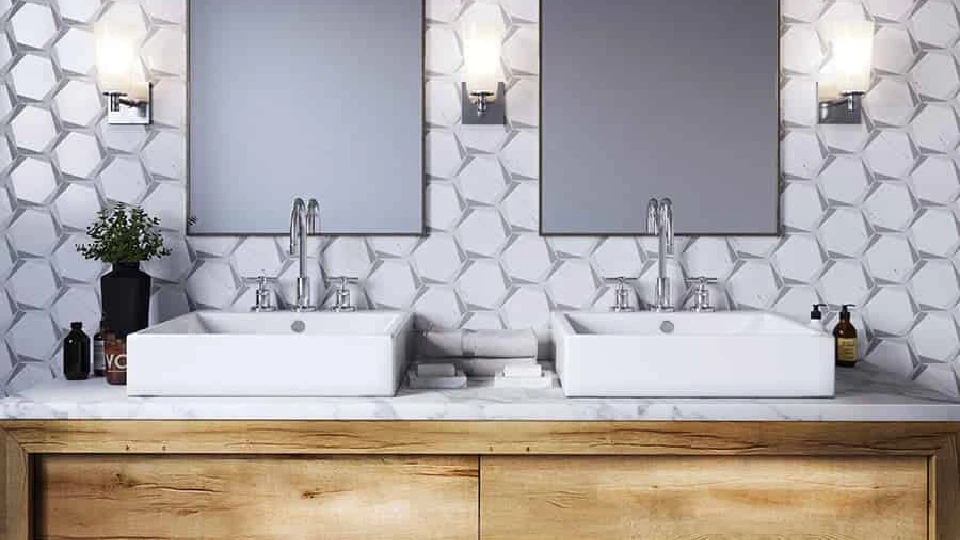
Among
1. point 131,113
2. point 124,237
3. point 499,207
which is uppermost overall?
point 131,113

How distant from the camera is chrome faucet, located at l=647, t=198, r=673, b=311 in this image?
2.31m

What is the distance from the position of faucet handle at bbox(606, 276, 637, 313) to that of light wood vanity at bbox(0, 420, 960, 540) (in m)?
0.65

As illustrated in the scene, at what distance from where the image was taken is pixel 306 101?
2.46m

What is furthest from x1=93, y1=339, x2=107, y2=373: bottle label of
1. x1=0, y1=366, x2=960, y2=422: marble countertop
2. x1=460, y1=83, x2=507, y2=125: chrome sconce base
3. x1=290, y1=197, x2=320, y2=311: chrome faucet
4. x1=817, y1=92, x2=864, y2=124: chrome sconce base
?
x1=817, y1=92, x2=864, y2=124: chrome sconce base

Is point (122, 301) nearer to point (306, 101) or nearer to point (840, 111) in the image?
point (306, 101)

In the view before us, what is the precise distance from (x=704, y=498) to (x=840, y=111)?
1.27 metres

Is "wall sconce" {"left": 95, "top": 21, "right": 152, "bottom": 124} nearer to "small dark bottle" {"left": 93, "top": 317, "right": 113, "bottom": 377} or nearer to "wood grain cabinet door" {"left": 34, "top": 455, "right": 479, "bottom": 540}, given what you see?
"small dark bottle" {"left": 93, "top": 317, "right": 113, "bottom": 377}

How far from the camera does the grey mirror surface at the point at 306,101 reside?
2453mm

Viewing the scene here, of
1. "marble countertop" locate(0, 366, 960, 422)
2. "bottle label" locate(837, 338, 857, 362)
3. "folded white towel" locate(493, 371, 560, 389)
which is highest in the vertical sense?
"bottle label" locate(837, 338, 857, 362)

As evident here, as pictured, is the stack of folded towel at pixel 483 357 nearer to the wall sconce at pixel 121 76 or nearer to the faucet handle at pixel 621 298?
the faucet handle at pixel 621 298

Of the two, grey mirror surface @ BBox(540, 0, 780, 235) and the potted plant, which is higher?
grey mirror surface @ BBox(540, 0, 780, 235)

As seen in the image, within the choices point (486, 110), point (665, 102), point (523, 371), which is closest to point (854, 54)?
point (665, 102)

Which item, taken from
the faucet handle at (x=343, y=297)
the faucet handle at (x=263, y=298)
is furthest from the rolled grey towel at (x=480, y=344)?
the faucet handle at (x=263, y=298)

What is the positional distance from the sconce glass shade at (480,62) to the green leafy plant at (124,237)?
1.00m
